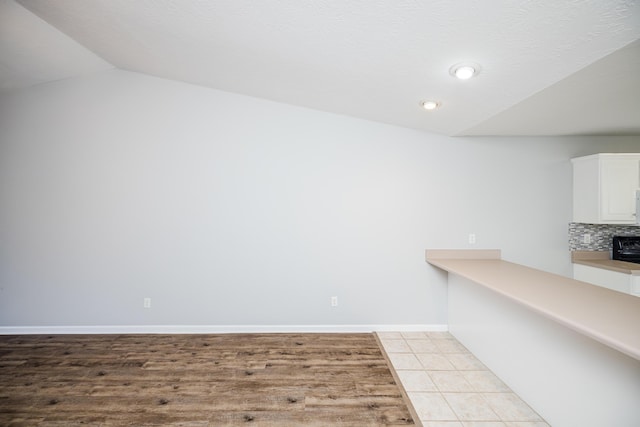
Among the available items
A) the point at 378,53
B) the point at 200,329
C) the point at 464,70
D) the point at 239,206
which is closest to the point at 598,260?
the point at 464,70

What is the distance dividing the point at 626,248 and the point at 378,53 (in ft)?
11.6

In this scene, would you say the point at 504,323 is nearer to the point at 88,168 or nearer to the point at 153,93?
the point at 153,93

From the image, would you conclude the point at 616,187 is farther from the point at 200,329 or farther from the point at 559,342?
the point at 200,329

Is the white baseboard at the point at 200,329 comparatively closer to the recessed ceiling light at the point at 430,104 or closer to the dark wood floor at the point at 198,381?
the dark wood floor at the point at 198,381

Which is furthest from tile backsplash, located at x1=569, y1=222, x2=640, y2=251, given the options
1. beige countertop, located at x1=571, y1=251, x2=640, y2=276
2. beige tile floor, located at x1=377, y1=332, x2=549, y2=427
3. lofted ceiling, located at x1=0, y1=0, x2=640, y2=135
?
beige tile floor, located at x1=377, y1=332, x2=549, y2=427

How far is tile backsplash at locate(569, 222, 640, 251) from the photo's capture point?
327cm

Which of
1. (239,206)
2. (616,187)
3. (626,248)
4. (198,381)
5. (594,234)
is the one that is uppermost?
(616,187)

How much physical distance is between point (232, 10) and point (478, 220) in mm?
3091

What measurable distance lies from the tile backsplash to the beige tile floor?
179 centimetres

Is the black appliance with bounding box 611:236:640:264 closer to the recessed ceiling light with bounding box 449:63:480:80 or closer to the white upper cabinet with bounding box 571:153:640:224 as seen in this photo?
the white upper cabinet with bounding box 571:153:640:224

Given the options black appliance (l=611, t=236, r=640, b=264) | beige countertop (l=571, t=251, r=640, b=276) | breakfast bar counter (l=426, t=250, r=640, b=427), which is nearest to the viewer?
breakfast bar counter (l=426, t=250, r=640, b=427)

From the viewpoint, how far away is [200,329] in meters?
3.26

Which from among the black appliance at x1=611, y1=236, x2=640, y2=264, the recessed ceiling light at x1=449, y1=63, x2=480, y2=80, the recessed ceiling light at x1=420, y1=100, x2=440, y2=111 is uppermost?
the recessed ceiling light at x1=420, y1=100, x2=440, y2=111

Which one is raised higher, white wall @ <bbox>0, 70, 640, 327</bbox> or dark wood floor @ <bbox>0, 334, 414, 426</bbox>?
white wall @ <bbox>0, 70, 640, 327</bbox>
